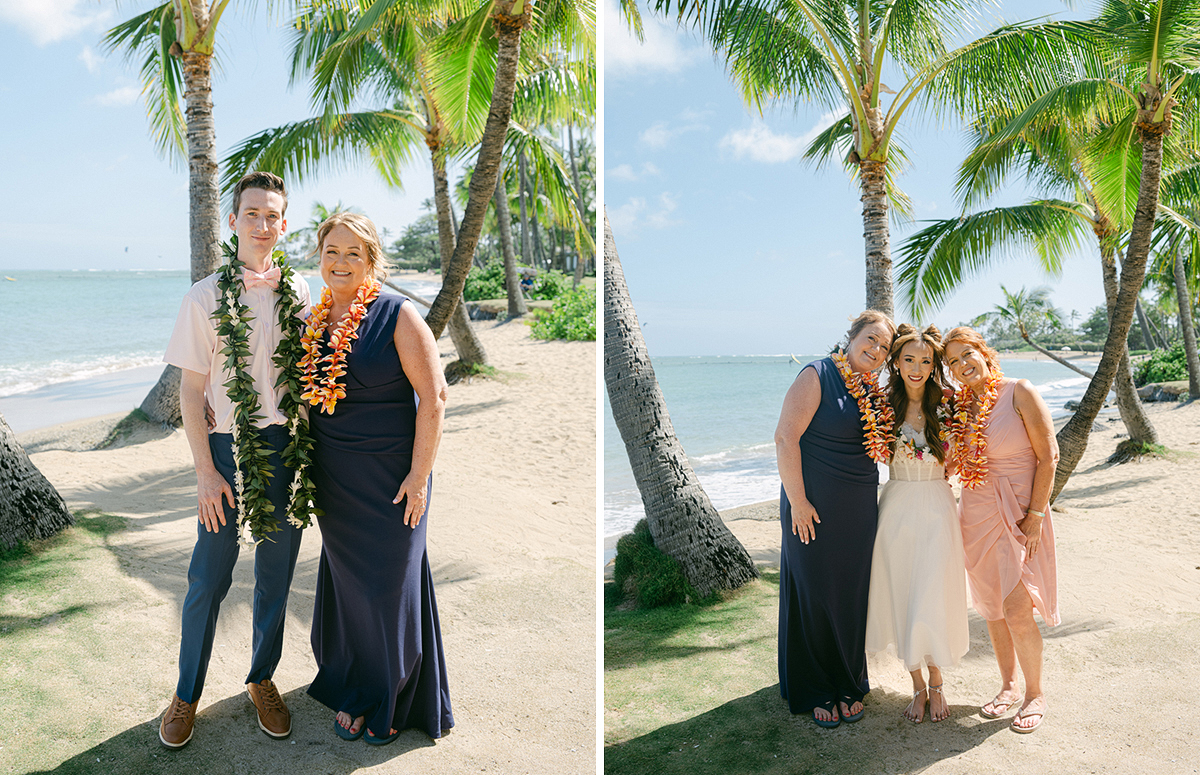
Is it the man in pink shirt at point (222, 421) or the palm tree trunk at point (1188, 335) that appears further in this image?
the palm tree trunk at point (1188, 335)

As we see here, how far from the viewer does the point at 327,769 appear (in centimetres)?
316

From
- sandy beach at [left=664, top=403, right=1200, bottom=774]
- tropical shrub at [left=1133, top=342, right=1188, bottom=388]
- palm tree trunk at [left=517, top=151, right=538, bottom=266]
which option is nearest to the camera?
sandy beach at [left=664, top=403, right=1200, bottom=774]

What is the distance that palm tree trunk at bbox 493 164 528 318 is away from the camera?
794 inches

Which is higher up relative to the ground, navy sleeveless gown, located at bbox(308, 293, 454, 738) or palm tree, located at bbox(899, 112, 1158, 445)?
palm tree, located at bbox(899, 112, 1158, 445)

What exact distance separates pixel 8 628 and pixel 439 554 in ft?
8.63

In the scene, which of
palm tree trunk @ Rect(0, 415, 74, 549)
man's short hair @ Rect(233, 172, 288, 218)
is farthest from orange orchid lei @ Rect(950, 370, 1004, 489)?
palm tree trunk @ Rect(0, 415, 74, 549)

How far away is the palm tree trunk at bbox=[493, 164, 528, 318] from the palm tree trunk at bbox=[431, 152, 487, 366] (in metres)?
4.81

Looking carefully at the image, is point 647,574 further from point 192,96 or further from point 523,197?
point 523,197

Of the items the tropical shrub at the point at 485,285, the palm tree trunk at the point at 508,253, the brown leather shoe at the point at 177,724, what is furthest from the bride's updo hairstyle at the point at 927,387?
the tropical shrub at the point at 485,285

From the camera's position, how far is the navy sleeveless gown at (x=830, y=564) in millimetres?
3713

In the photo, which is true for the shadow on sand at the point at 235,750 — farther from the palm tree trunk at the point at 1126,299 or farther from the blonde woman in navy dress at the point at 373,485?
the palm tree trunk at the point at 1126,299

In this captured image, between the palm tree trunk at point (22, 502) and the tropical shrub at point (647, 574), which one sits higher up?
the palm tree trunk at point (22, 502)

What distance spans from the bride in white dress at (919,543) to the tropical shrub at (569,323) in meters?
15.1

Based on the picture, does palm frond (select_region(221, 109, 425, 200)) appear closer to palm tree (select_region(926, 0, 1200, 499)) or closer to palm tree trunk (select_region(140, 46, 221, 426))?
palm tree trunk (select_region(140, 46, 221, 426))
